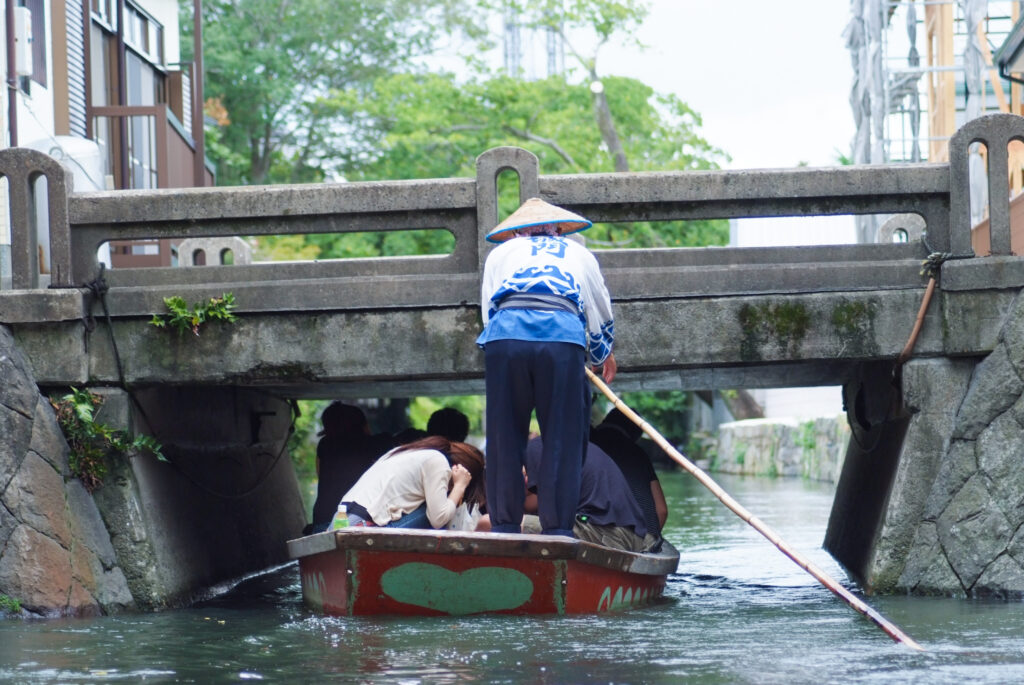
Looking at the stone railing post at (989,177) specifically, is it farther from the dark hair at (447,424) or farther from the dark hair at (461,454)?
the dark hair at (447,424)

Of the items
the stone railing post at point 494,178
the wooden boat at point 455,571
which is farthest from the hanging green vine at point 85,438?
the stone railing post at point 494,178

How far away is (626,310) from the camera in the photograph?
831 centimetres

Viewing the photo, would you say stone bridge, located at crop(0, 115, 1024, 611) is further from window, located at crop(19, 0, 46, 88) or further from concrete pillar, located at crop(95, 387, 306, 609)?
window, located at crop(19, 0, 46, 88)

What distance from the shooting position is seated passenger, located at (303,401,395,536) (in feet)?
31.3

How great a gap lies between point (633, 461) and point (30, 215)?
3895 millimetres

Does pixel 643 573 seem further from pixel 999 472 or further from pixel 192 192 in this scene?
pixel 192 192

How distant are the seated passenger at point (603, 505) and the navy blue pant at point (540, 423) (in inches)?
18.7

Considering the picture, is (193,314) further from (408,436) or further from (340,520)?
(408,436)

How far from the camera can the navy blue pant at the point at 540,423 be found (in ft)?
23.1

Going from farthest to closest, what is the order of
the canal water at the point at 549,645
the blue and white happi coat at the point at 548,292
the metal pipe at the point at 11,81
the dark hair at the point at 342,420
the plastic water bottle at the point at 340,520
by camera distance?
1. the metal pipe at the point at 11,81
2. the dark hair at the point at 342,420
3. the plastic water bottle at the point at 340,520
4. the blue and white happi coat at the point at 548,292
5. the canal water at the point at 549,645

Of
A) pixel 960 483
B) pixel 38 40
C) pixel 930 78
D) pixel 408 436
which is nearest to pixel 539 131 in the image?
pixel 930 78

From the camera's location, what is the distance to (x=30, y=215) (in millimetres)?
8266

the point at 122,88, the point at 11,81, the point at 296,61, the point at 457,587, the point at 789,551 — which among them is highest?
the point at 296,61

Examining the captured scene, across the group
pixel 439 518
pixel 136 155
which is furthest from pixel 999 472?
pixel 136 155
